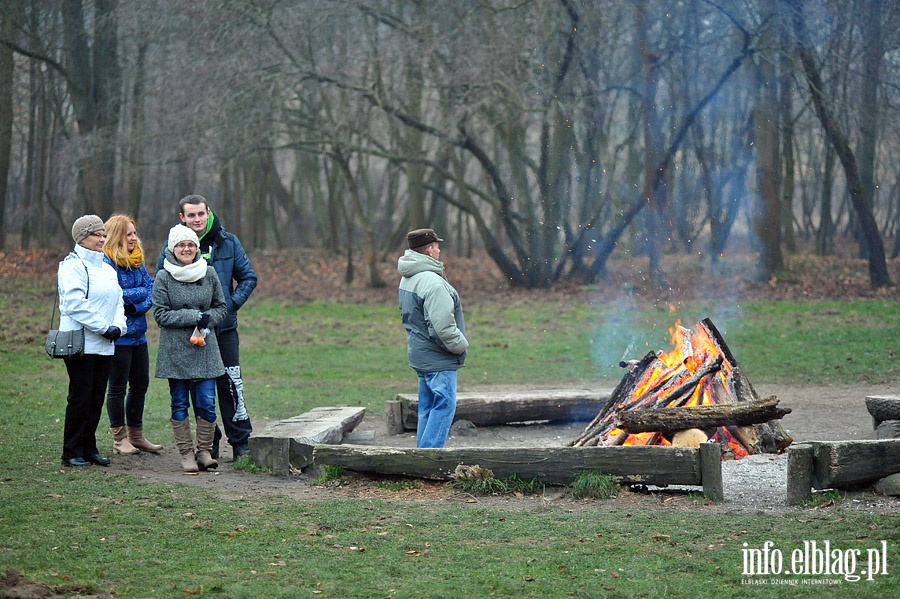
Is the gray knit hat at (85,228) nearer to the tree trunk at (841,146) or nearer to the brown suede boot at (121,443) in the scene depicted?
the brown suede boot at (121,443)

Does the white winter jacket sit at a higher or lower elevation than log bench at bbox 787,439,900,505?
higher

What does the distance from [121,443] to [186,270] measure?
71.0 inches

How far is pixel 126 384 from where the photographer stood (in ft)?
28.2

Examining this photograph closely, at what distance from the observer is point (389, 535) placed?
19.9 ft

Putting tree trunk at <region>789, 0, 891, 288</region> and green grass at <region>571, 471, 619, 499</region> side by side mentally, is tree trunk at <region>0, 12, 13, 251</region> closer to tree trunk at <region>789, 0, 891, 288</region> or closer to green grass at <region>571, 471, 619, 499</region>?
tree trunk at <region>789, 0, 891, 288</region>

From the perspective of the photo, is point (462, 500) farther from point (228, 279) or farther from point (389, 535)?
point (228, 279)

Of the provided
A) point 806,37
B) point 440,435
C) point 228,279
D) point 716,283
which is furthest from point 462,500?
point 716,283

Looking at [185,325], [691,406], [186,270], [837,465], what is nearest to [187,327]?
[185,325]

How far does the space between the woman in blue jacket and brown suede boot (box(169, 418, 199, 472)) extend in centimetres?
70

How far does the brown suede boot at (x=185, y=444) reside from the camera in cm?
805

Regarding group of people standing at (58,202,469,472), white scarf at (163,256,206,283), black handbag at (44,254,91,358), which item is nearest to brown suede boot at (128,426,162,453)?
group of people standing at (58,202,469,472)

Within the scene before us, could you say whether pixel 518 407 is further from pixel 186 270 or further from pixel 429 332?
pixel 186 270

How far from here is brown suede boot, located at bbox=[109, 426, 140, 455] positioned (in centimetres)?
862

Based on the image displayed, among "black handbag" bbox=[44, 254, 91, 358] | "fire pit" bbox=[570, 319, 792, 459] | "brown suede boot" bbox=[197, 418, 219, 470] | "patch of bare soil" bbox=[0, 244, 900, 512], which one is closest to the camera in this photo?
"patch of bare soil" bbox=[0, 244, 900, 512]
